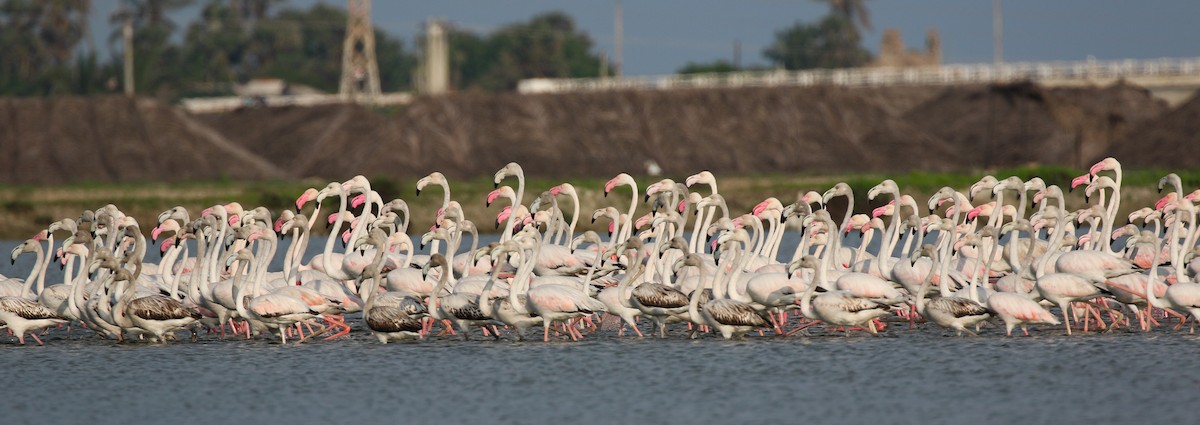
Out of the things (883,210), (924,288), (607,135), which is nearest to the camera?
(924,288)

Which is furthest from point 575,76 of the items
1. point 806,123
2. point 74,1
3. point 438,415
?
point 438,415

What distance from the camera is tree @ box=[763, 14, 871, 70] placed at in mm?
117325

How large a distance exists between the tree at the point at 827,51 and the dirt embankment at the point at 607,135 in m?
50.4

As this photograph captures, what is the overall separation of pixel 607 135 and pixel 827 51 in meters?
62.1

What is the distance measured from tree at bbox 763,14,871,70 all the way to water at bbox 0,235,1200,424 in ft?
331

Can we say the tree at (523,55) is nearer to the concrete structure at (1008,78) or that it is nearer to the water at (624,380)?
the concrete structure at (1008,78)

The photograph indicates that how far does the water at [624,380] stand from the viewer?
13.5 meters

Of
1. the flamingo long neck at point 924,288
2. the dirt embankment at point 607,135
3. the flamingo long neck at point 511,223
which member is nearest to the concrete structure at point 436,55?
the dirt embankment at point 607,135

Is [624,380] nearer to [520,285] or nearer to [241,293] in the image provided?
[520,285]

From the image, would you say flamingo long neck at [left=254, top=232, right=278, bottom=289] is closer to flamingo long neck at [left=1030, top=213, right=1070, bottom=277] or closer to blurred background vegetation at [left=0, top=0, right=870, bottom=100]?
flamingo long neck at [left=1030, top=213, right=1070, bottom=277]

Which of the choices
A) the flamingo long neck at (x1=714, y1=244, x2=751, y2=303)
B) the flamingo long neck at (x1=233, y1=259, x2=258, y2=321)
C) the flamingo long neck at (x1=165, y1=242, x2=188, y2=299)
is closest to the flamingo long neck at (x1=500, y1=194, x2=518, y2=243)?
the flamingo long neck at (x1=714, y1=244, x2=751, y2=303)

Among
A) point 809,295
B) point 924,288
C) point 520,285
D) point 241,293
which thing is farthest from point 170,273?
A: point 924,288

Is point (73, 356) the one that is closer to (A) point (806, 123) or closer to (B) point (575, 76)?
(A) point (806, 123)

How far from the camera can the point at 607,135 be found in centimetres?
6069
